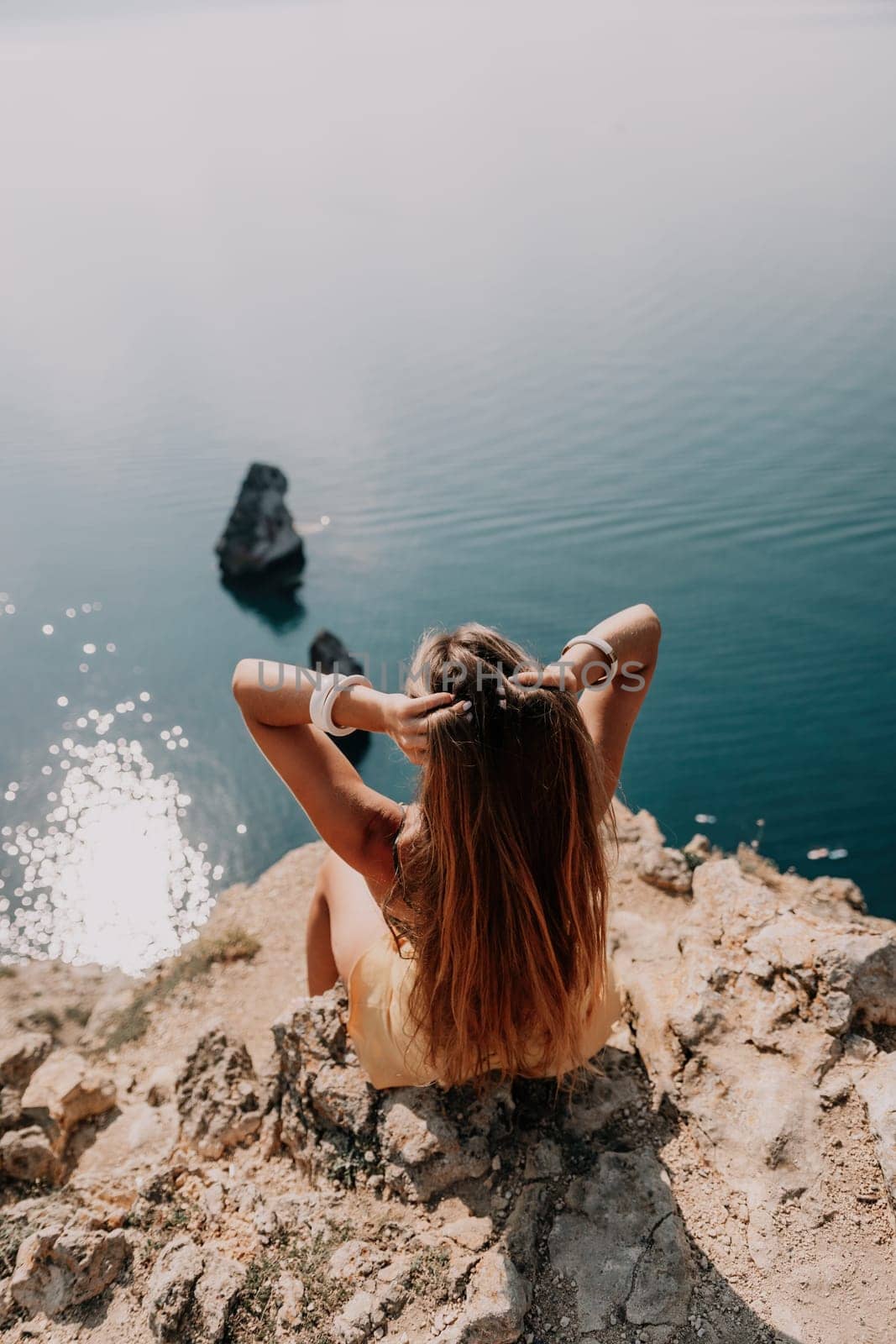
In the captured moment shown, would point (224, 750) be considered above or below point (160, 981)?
below

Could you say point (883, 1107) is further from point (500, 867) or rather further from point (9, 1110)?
point (9, 1110)

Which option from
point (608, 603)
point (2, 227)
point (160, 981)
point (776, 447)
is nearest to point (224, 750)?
point (608, 603)

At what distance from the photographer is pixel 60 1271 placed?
256cm

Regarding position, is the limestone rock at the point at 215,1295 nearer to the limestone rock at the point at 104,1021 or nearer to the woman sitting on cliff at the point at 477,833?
the woman sitting on cliff at the point at 477,833

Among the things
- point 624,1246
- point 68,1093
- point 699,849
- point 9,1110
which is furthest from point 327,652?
point 624,1246

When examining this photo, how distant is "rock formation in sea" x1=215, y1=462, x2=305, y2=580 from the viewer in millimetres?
29156

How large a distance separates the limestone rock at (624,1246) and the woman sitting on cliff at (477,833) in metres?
0.36

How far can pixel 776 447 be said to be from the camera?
28.0m

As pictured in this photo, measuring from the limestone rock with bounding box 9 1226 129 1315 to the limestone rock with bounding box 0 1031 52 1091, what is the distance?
237 centimetres

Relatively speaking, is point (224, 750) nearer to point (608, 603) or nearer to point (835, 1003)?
point (608, 603)

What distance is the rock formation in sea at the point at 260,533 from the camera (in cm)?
2916

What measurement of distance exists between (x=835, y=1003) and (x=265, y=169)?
129 meters

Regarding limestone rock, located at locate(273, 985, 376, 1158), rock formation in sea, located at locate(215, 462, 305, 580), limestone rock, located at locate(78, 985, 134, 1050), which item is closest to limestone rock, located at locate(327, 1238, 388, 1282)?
limestone rock, located at locate(273, 985, 376, 1158)

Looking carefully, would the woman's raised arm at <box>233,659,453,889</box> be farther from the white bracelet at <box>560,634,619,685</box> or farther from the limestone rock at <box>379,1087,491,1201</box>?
the limestone rock at <box>379,1087,491,1201</box>
